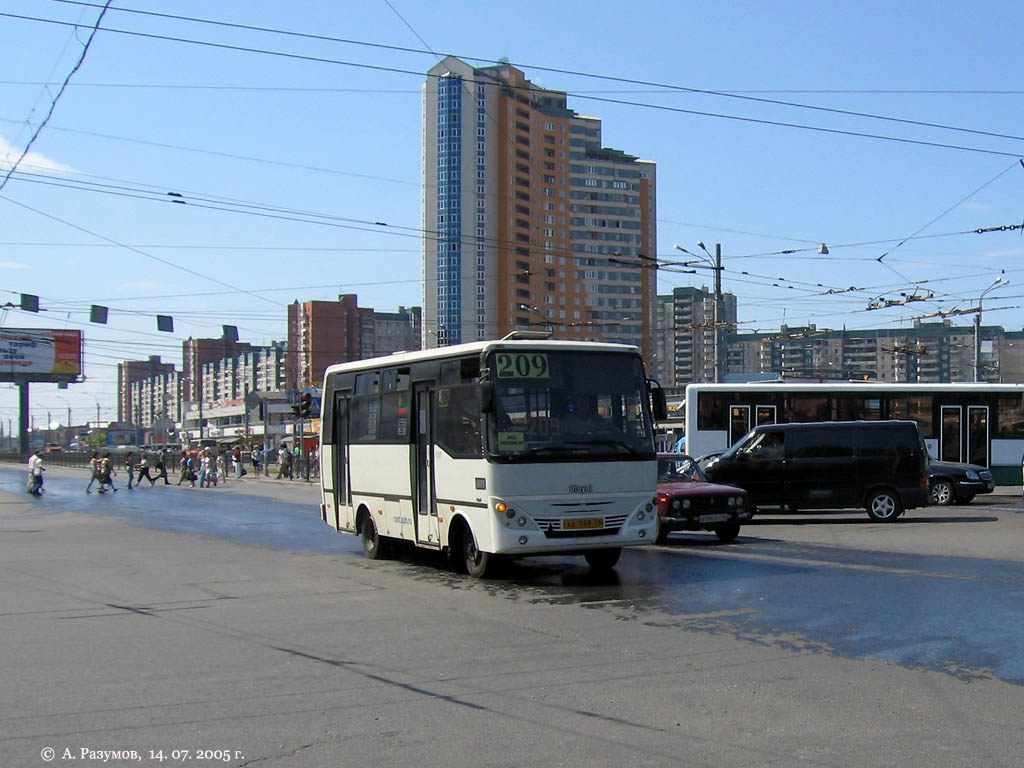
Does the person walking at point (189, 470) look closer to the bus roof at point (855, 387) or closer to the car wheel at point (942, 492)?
the bus roof at point (855, 387)

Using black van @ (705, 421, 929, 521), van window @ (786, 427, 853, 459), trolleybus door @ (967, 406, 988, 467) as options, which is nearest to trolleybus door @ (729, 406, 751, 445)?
trolleybus door @ (967, 406, 988, 467)

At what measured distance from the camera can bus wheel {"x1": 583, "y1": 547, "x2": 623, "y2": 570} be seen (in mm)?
14328

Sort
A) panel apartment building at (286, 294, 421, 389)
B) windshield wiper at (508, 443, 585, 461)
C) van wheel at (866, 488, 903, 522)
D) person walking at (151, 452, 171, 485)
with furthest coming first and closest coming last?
panel apartment building at (286, 294, 421, 389)
person walking at (151, 452, 171, 485)
van wheel at (866, 488, 903, 522)
windshield wiper at (508, 443, 585, 461)

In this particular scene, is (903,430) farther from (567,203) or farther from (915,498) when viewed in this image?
(567,203)

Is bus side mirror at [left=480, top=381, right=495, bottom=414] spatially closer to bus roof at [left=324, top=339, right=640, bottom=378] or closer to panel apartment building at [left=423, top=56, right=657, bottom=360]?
bus roof at [left=324, top=339, right=640, bottom=378]

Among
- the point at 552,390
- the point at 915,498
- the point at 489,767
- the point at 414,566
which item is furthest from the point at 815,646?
the point at 915,498

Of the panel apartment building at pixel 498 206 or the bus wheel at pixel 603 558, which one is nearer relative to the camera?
the bus wheel at pixel 603 558

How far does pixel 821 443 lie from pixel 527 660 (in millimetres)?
16407

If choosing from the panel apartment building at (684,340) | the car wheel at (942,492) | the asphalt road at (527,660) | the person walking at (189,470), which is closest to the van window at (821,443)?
the car wheel at (942,492)

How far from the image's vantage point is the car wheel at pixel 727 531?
18.1m

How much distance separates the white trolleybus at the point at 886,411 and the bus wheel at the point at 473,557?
17.9m

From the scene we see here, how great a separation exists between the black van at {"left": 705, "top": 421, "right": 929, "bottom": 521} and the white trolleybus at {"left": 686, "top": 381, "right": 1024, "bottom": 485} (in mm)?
7196

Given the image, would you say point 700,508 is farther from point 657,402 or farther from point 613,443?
point 613,443

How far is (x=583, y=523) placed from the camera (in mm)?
13195
